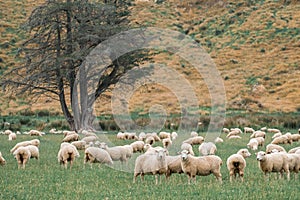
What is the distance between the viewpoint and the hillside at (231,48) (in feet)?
168

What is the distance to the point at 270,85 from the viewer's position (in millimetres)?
54688

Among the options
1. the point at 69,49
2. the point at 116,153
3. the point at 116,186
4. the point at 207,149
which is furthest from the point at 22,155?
the point at 69,49

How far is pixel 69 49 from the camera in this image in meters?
33.1

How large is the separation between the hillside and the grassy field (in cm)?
2843

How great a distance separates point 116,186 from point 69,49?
2212 cm

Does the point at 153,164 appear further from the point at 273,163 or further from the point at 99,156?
the point at 99,156

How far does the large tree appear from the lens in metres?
31.8

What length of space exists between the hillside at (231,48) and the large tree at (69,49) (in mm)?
9912

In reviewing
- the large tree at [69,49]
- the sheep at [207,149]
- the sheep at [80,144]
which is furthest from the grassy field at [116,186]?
the large tree at [69,49]

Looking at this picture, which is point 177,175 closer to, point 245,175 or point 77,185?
point 245,175

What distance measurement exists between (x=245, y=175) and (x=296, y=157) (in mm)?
1368

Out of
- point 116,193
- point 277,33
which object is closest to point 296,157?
point 116,193

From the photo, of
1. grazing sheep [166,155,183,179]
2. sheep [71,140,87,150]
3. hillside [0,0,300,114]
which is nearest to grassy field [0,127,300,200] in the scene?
grazing sheep [166,155,183,179]

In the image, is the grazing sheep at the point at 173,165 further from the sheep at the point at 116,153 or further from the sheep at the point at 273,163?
the sheep at the point at 116,153
